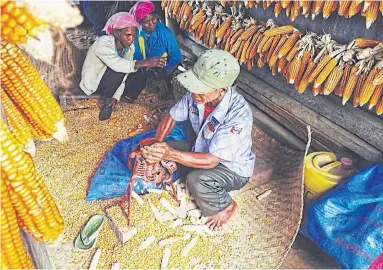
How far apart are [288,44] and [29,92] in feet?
10.0

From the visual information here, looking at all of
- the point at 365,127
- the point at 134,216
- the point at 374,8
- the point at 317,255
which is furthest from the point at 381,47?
the point at 134,216

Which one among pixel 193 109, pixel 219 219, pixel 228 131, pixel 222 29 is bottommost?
pixel 219 219

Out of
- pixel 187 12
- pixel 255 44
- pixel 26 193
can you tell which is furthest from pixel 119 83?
pixel 26 193

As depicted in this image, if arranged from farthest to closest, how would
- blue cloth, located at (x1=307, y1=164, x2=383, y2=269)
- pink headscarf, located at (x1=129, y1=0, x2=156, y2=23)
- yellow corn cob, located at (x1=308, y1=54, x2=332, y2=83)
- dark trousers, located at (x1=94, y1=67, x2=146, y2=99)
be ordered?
1. pink headscarf, located at (x1=129, y1=0, x2=156, y2=23)
2. dark trousers, located at (x1=94, y1=67, x2=146, y2=99)
3. yellow corn cob, located at (x1=308, y1=54, x2=332, y2=83)
4. blue cloth, located at (x1=307, y1=164, x2=383, y2=269)

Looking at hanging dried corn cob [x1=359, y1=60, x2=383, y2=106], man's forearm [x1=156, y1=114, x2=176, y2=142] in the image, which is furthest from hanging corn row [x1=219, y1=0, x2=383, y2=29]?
man's forearm [x1=156, y1=114, x2=176, y2=142]

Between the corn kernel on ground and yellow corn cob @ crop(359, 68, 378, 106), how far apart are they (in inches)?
60.5

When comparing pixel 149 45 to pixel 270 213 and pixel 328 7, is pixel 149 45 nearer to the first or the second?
pixel 328 7

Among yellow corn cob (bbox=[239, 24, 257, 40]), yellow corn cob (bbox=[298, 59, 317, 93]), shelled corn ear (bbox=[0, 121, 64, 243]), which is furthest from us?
yellow corn cob (bbox=[239, 24, 257, 40])

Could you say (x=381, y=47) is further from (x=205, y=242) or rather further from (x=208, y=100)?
(x=205, y=242)

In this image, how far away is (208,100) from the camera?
3.30 meters

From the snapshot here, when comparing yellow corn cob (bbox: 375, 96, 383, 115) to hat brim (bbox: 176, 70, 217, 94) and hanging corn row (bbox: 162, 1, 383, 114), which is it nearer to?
hanging corn row (bbox: 162, 1, 383, 114)

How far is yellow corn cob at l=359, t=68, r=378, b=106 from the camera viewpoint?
3.28 meters

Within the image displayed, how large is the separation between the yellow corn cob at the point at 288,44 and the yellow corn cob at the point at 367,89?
94cm

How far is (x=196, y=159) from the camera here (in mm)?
3219
